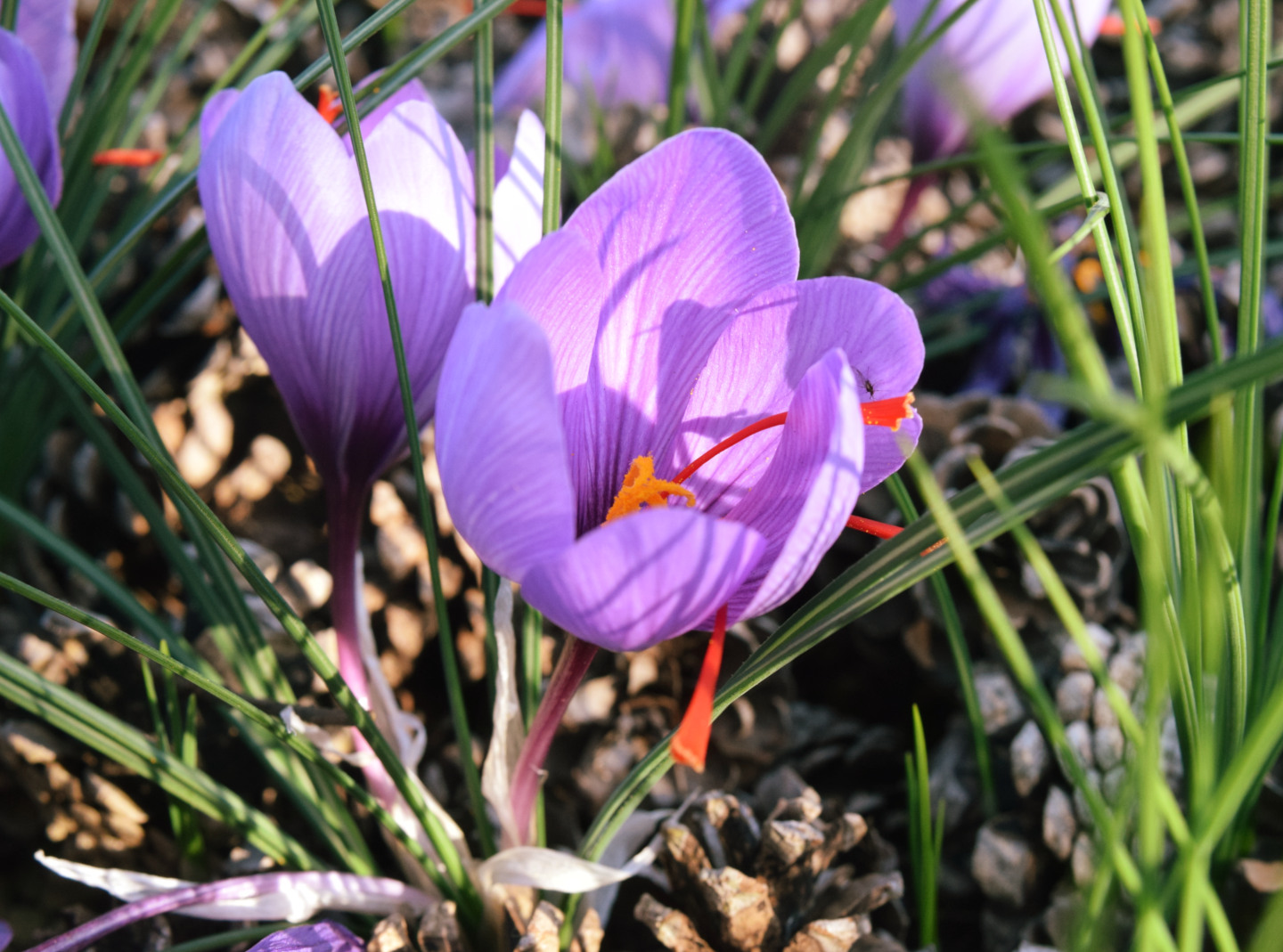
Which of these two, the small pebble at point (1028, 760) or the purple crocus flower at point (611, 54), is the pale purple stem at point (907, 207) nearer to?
the purple crocus flower at point (611, 54)

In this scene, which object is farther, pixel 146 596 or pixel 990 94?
pixel 990 94

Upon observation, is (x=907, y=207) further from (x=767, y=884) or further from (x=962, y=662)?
(x=767, y=884)

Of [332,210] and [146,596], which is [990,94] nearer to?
[332,210]

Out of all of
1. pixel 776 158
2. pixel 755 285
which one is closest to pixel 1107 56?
pixel 776 158

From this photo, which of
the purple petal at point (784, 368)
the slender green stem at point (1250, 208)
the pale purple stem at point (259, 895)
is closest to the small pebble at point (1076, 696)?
the slender green stem at point (1250, 208)

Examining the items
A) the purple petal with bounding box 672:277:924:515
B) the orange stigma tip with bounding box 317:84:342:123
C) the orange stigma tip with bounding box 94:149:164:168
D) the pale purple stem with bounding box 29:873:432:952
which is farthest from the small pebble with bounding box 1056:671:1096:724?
the orange stigma tip with bounding box 94:149:164:168
